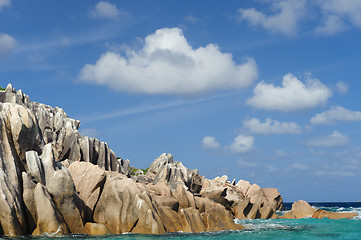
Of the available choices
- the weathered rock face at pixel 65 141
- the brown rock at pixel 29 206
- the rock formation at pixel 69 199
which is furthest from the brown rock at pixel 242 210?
the brown rock at pixel 29 206

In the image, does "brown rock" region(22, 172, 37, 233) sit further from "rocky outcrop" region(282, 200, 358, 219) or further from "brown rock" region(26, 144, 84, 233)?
"rocky outcrop" region(282, 200, 358, 219)

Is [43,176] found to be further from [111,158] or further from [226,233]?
[111,158]

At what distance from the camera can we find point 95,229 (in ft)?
119

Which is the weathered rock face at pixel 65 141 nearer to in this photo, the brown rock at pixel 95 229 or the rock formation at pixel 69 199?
the rock formation at pixel 69 199

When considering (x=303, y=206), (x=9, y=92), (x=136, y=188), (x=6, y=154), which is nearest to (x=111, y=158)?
(x=9, y=92)

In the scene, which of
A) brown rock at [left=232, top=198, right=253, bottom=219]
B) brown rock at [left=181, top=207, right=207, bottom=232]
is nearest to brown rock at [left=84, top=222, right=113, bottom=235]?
→ brown rock at [left=181, top=207, right=207, bottom=232]

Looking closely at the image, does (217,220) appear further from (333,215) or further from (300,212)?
(300,212)

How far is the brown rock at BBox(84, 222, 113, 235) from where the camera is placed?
3597 centimetres

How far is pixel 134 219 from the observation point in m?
37.5

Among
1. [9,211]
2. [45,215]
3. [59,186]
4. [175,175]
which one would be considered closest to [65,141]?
[175,175]

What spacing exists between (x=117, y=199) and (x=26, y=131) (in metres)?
9.91

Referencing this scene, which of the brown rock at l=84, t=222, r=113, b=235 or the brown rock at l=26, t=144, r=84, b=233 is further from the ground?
the brown rock at l=26, t=144, r=84, b=233

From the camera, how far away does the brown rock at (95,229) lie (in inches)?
1416

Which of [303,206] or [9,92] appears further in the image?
[303,206]
